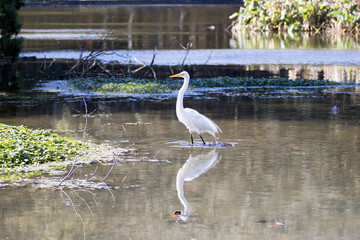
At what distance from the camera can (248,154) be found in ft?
41.3

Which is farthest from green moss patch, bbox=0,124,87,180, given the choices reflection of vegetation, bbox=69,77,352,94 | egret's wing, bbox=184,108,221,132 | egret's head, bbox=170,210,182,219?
reflection of vegetation, bbox=69,77,352,94

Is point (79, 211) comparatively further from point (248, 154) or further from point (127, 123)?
point (127, 123)

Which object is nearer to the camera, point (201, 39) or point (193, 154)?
point (193, 154)

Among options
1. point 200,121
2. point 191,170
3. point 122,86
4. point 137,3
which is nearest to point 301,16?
point 122,86

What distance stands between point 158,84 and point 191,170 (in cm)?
1075

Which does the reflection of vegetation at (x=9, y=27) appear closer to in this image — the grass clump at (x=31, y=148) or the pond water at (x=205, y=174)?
the pond water at (x=205, y=174)

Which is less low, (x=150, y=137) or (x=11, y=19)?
(x=11, y=19)

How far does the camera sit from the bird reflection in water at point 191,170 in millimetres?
9047

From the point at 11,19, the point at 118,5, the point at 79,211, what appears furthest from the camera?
the point at 118,5

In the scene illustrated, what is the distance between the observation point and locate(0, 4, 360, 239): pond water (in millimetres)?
8531

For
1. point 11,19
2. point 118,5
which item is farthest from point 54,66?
point 118,5

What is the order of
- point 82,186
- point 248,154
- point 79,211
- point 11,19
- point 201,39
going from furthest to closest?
point 201,39 < point 11,19 < point 248,154 < point 82,186 < point 79,211

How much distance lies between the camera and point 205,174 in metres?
11.2

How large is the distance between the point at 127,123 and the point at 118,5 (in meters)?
87.8
